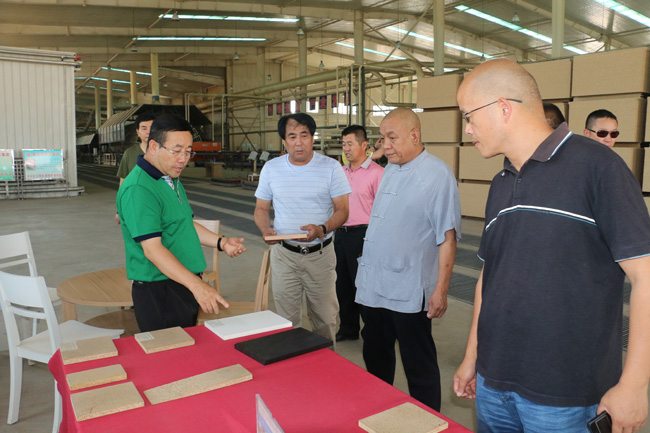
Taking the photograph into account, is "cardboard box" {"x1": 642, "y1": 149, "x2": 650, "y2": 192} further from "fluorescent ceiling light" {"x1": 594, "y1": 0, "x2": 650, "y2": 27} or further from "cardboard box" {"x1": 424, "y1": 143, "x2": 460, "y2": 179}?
"fluorescent ceiling light" {"x1": 594, "y1": 0, "x2": 650, "y2": 27}

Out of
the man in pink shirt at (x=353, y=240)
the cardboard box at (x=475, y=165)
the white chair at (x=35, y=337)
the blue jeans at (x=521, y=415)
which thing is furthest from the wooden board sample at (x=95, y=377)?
the cardboard box at (x=475, y=165)

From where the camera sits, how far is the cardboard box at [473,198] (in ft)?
30.3

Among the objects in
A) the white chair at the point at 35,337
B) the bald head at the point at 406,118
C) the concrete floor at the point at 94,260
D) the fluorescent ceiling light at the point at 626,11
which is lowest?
the concrete floor at the point at 94,260

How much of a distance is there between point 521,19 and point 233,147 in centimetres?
1634

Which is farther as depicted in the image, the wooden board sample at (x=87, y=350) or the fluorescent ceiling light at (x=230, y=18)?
the fluorescent ceiling light at (x=230, y=18)

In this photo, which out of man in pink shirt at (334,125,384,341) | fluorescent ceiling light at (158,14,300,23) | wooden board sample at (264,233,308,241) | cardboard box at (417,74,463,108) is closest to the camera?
wooden board sample at (264,233,308,241)

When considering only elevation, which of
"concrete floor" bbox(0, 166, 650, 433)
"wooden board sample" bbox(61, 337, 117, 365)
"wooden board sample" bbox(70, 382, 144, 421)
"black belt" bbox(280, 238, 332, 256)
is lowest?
"concrete floor" bbox(0, 166, 650, 433)

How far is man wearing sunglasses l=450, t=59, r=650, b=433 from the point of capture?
1239 mm

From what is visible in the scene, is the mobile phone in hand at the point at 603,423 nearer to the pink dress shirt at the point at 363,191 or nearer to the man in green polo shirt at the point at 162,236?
the man in green polo shirt at the point at 162,236

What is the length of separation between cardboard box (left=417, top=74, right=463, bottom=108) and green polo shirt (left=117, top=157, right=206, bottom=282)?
305 inches

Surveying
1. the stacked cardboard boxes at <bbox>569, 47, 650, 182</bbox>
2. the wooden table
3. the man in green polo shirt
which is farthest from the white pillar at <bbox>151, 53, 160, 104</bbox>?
the man in green polo shirt

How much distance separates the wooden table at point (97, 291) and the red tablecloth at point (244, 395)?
4.06 ft

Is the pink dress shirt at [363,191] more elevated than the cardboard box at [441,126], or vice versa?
the cardboard box at [441,126]

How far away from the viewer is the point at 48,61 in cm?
1277
